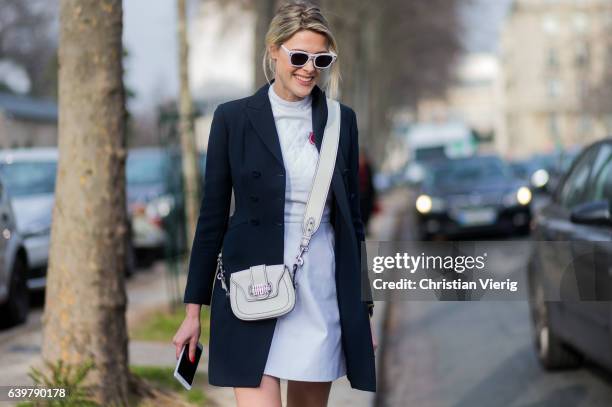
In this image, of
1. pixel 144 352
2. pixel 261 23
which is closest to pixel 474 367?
pixel 144 352

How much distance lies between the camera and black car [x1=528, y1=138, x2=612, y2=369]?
20.4 feet

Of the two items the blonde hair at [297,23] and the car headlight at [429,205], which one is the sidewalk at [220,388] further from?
the car headlight at [429,205]

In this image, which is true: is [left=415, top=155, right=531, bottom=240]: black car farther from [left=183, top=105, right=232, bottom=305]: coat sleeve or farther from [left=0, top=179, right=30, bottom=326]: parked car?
[left=183, top=105, right=232, bottom=305]: coat sleeve

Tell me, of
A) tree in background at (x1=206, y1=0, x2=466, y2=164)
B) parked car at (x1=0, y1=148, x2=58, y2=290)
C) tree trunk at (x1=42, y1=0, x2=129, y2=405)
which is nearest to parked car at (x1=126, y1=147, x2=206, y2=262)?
parked car at (x1=0, y1=148, x2=58, y2=290)

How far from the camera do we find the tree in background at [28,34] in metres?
58.3

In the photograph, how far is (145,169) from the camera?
2002 centimetres

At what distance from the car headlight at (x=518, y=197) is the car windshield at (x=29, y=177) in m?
8.34

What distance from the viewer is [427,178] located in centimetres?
2138

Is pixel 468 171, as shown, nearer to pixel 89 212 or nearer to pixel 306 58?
pixel 89 212

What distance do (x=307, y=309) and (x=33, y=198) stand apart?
10171 mm

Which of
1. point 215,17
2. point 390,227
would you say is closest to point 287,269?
point 390,227

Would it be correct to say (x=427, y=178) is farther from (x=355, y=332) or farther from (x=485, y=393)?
(x=355, y=332)

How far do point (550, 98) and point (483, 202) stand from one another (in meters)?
107

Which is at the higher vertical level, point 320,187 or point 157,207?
point 320,187
